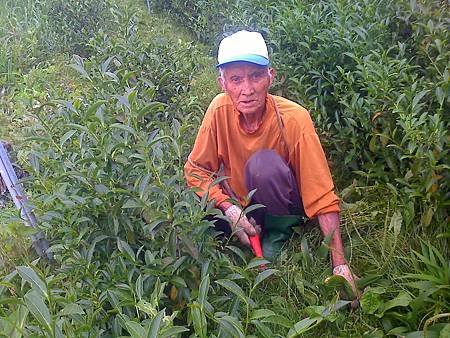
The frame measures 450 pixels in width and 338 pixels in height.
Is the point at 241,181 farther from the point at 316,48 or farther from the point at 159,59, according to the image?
the point at 159,59

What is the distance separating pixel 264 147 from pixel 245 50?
1.59ft

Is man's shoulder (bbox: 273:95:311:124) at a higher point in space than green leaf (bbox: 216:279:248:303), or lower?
higher

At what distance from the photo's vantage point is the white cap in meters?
2.53

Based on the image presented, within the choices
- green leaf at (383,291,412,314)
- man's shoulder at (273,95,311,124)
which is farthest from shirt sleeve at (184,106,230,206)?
green leaf at (383,291,412,314)

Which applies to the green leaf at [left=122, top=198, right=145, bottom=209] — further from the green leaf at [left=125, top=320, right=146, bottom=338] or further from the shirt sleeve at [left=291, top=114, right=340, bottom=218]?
the shirt sleeve at [left=291, top=114, right=340, bottom=218]

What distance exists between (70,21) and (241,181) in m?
3.11

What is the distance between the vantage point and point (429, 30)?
3.07 meters

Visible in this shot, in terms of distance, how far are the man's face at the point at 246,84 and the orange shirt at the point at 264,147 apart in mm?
111

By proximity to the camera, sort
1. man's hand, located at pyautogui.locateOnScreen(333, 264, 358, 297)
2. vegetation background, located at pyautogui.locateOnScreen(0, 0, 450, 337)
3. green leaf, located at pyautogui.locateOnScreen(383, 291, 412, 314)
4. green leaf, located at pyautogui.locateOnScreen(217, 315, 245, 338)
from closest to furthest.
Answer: green leaf, located at pyautogui.locateOnScreen(217, 315, 245, 338), vegetation background, located at pyautogui.locateOnScreen(0, 0, 450, 337), green leaf, located at pyautogui.locateOnScreen(383, 291, 412, 314), man's hand, located at pyautogui.locateOnScreen(333, 264, 358, 297)

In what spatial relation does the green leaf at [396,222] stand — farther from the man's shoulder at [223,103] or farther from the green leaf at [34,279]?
the green leaf at [34,279]

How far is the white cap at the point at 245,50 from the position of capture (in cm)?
253

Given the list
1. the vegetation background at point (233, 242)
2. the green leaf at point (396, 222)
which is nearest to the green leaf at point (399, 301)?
the vegetation background at point (233, 242)

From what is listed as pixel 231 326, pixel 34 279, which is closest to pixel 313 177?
pixel 231 326

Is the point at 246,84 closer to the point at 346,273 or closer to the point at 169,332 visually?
the point at 346,273
